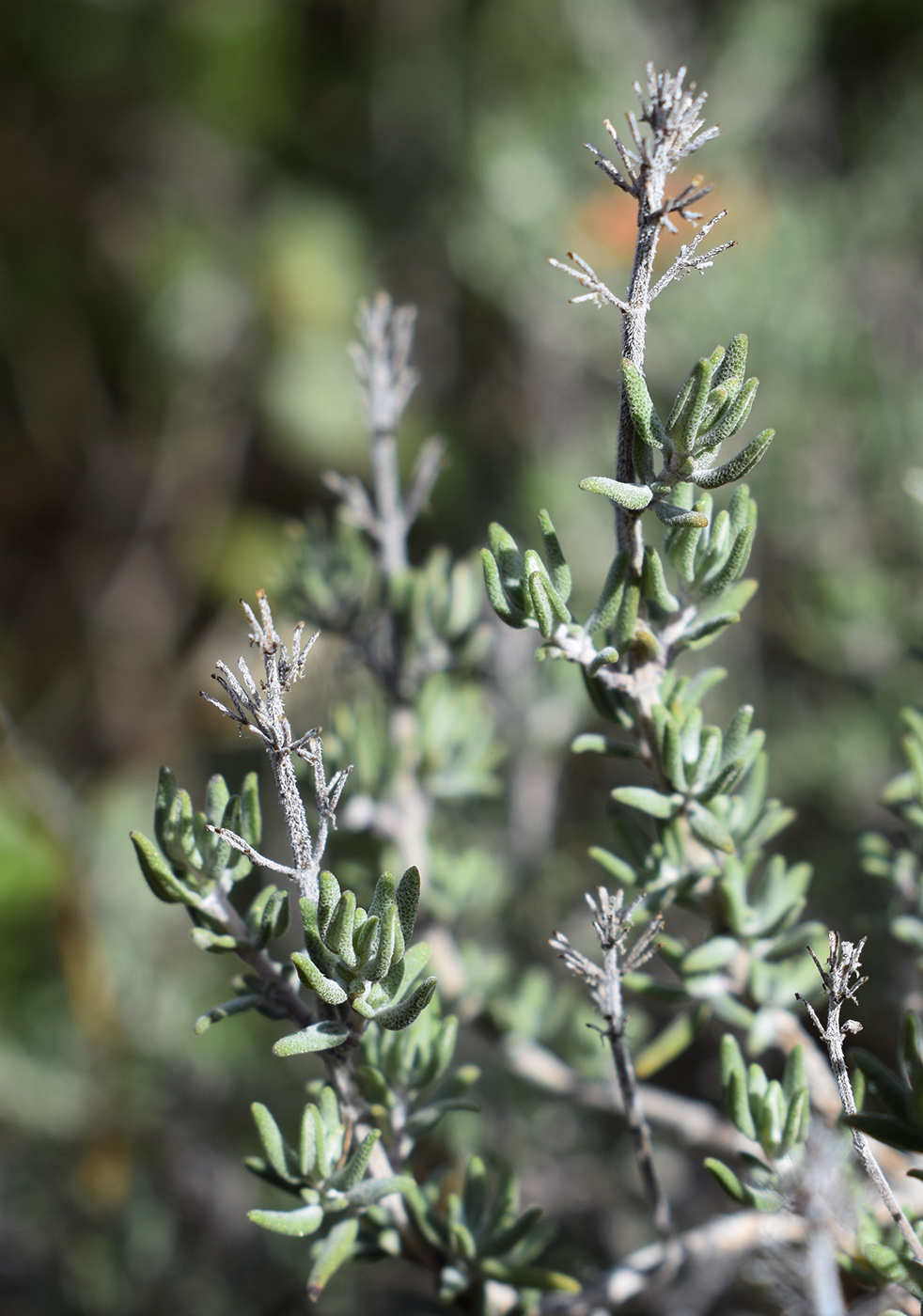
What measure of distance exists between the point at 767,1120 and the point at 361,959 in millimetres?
220

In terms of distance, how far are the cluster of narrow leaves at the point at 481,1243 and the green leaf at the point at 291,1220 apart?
7 centimetres

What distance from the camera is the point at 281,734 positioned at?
1.38 feet

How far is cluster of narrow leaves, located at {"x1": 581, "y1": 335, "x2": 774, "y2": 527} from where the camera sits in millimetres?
408

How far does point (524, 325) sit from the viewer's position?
1.59 meters

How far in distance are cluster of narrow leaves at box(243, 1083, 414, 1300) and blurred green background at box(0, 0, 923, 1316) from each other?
1.15ft

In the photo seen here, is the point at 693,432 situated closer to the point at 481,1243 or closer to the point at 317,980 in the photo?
the point at 317,980

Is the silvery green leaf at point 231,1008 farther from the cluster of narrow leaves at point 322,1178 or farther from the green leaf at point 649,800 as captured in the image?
the green leaf at point 649,800

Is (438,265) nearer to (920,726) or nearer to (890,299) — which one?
(890,299)

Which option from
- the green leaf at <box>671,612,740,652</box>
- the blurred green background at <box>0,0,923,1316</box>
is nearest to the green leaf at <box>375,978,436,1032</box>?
the green leaf at <box>671,612,740,652</box>

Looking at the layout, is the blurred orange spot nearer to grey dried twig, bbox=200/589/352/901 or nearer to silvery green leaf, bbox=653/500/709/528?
grey dried twig, bbox=200/589/352/901

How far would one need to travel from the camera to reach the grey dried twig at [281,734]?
16.3 inches

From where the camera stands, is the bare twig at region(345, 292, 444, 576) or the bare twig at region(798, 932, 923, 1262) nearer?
the bare twig at region(798, 932, 923, 1262)

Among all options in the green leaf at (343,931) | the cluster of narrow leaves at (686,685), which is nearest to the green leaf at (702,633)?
the cluster of narrow leaves at (686,685)

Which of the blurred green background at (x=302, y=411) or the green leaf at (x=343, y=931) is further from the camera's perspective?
the blurred green background at (x=302, y=411)
